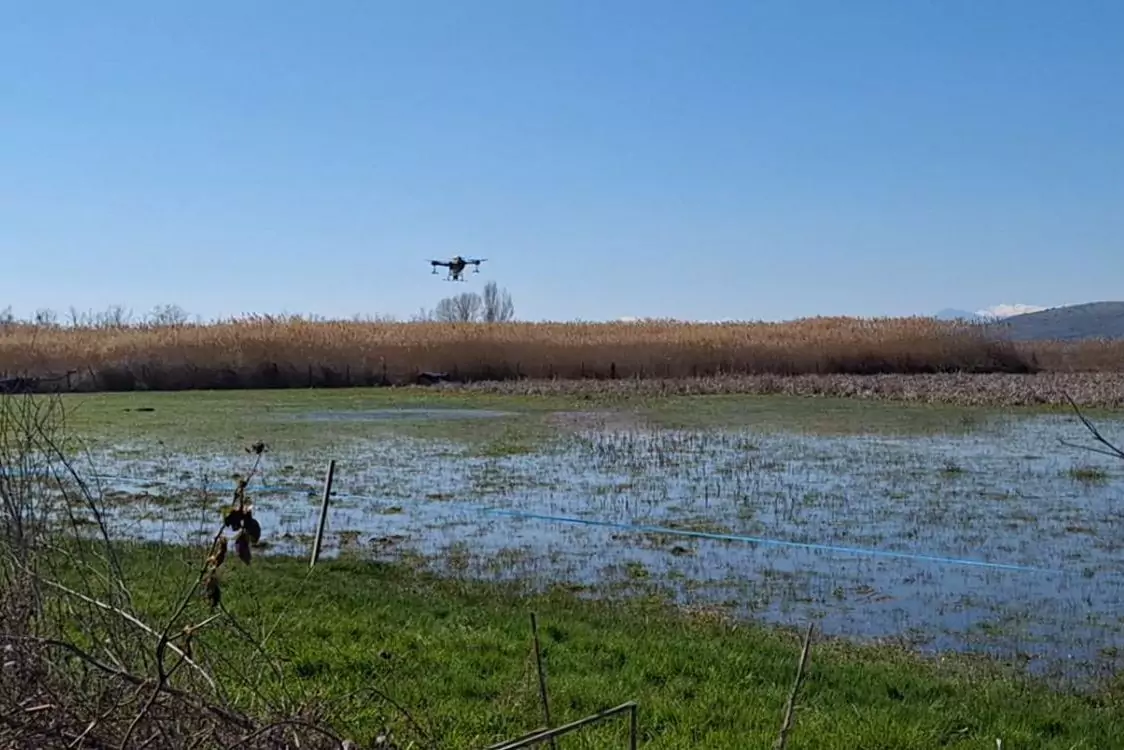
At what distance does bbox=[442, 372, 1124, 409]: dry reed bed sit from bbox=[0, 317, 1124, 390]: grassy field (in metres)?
1.84

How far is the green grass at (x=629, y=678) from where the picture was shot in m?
5.24

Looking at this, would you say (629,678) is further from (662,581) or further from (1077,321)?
(1077,321)

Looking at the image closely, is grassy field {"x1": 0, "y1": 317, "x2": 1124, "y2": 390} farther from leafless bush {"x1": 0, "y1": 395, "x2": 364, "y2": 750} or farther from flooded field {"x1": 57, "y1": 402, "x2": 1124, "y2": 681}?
leafless bush {"x1": 0, "y1": 395, "x2": 364, "y2": 750}

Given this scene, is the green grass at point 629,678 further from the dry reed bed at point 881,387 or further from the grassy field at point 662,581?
the dry reed bed at point 881,387

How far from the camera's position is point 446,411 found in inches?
1014

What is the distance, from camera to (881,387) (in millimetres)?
30391

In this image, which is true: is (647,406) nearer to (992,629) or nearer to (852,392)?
(852,392)

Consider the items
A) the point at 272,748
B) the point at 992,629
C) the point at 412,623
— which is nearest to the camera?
the point at 272,748

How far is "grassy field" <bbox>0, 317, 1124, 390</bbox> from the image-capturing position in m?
33.5

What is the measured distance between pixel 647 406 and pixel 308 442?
31.8ft

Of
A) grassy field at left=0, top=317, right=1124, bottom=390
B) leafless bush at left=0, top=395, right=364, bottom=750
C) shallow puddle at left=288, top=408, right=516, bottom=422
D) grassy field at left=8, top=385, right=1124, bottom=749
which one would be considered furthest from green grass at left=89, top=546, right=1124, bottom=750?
grassy field at left=0, top=317, right=1124, bottom=390

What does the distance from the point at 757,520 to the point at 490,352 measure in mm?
24486

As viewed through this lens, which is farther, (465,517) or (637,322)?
(637,322)


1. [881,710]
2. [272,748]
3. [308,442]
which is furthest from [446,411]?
[272,748]
